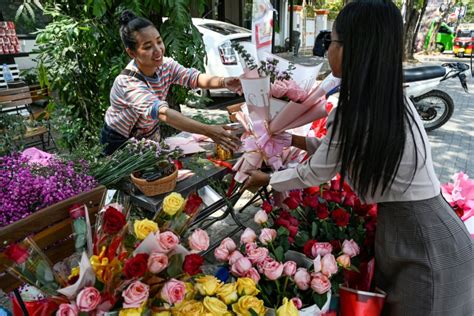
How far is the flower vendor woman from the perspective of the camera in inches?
72.2

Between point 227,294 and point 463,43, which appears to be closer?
point 227,294

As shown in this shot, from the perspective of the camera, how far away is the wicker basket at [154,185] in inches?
65.7

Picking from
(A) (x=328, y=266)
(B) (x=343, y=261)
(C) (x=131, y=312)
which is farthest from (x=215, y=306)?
(B) (x=343, y=261)

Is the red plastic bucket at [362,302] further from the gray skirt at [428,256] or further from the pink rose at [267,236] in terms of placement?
the pink rose at [267,236]

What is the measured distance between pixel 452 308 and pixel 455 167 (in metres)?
3.61

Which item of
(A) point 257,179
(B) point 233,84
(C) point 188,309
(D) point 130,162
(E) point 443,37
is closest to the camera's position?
(C) point 188,309

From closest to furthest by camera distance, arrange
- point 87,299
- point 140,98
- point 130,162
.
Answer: point 87,299 → point 130,162 → point 140,98

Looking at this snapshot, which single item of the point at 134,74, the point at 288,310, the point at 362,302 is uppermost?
the point at 134,74

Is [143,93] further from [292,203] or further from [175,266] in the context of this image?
[175,266]

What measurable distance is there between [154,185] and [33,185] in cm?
53

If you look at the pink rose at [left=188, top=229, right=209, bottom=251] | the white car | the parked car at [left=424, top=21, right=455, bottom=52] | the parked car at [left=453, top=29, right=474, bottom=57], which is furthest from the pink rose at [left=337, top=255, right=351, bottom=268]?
the parked car at [left=424, top=21, right=455, bottom=52]

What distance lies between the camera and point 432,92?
541cm

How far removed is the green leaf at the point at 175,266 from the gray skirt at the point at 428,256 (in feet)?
2.51

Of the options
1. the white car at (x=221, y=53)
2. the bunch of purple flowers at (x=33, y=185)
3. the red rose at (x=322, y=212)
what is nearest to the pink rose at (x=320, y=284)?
the red rose at (x=322, y=212)
